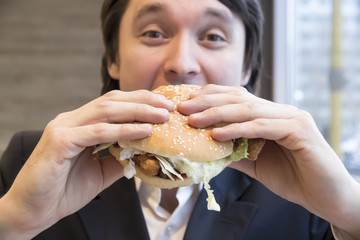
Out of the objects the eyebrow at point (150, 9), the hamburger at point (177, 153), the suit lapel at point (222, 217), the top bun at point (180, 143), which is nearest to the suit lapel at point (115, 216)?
the suit lapel at point (222, 217)

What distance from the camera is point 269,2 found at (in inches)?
141

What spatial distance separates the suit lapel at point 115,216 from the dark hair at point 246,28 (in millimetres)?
733

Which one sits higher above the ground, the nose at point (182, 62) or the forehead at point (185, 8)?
the forehead at point (185, 8)

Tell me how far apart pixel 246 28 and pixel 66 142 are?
112 centimetres

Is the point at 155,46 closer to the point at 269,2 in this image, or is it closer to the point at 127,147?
the point at 127,147

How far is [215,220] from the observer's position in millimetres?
1565

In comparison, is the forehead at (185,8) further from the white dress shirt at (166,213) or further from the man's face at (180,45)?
the white dress shirt at (166,213)

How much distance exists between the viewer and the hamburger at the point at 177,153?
1.10 m

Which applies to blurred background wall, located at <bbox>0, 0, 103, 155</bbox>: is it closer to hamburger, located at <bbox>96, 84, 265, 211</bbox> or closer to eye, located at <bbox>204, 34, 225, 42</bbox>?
eye, located at <bbox>204, 34, 225, 42</bbox>

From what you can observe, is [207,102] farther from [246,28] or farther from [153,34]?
[246,28]

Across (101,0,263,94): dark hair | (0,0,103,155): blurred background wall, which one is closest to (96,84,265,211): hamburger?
(101,0,263,94): dark hair

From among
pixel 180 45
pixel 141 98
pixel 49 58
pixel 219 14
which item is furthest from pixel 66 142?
pixel 49 58

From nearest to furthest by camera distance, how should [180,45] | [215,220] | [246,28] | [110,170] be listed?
[110,170], [180,45], [215,220], [246,28]

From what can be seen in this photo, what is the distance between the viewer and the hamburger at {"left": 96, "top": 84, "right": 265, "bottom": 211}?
1.10 m
